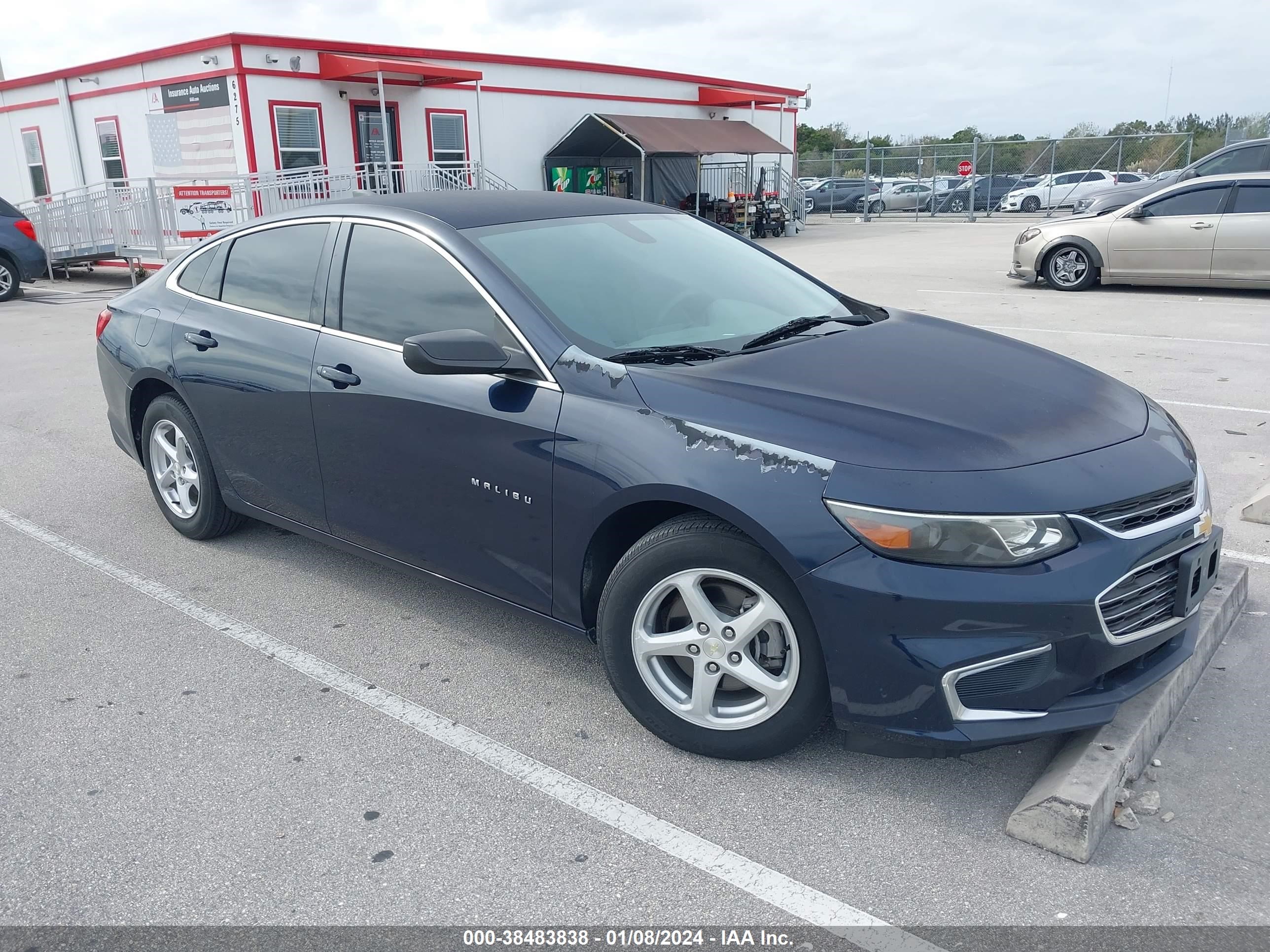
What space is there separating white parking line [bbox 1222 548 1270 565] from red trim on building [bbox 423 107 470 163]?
2040 centimetres

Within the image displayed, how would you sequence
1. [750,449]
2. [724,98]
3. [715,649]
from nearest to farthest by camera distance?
[750,449] < [715,649] < [724,98]

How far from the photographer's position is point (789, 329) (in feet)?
12.4

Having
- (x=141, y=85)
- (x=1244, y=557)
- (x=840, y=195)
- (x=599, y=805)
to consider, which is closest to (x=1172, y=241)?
(x=1244, y=557)

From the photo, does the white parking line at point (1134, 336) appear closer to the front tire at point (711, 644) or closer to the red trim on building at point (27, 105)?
the front tire at point (711, 644)

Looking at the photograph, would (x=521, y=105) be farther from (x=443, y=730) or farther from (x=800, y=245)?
(x=443, y=730)

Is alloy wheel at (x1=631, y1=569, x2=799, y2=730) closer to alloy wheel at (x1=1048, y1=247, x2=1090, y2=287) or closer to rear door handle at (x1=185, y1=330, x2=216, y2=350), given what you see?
rear door handle at (x1=185, y1=330, x2=216, y2=350)

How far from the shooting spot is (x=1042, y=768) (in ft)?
10.0

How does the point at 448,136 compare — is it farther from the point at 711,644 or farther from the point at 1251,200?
the point at 711,644

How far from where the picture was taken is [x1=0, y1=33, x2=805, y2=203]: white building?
63.3ft

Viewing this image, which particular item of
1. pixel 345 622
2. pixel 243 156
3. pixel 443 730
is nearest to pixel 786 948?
pixel 443 730

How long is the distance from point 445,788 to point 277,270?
246cm

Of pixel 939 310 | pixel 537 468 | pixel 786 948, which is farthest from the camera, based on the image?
pixel 939 310

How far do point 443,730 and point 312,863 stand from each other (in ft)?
2.36

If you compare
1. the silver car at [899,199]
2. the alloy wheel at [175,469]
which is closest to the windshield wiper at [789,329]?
the alloy wheel at [175,469]
